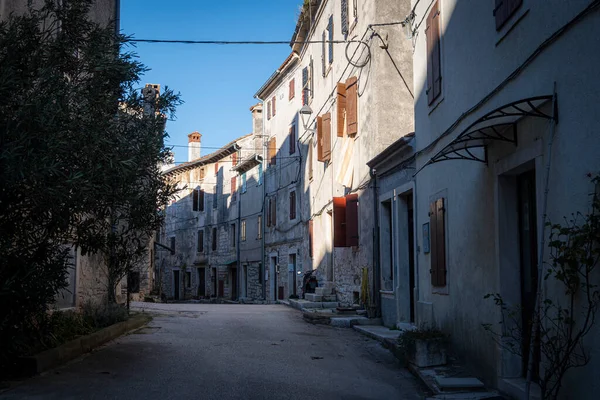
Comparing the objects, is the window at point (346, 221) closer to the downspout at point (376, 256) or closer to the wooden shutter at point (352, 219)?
the wooden shutter at point (352, 219)

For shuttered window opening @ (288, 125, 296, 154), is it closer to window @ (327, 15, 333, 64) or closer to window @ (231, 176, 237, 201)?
window @ (327, 15, 333, 64)

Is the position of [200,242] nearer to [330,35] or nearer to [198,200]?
[198,200]

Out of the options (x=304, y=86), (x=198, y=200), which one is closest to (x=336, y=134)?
(x=304, y=86)

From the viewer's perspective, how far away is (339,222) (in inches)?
700

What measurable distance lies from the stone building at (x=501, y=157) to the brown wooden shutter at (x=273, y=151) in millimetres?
20346

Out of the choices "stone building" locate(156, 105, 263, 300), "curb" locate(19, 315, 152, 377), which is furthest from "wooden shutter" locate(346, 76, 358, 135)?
"stone building" locate(156, 105, 263, 300)

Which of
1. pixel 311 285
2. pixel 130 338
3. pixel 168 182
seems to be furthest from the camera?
pixel 311 285

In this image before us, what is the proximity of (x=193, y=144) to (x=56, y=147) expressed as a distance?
43.2 m

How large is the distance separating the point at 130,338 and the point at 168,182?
3051 mm

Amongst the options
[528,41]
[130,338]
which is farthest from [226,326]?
[528,41]

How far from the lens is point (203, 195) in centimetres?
4453

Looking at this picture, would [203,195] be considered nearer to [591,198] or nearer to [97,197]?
[97,197]

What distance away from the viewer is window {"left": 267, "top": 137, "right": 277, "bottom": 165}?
31178mm

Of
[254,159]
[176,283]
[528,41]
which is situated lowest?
[176,283]
